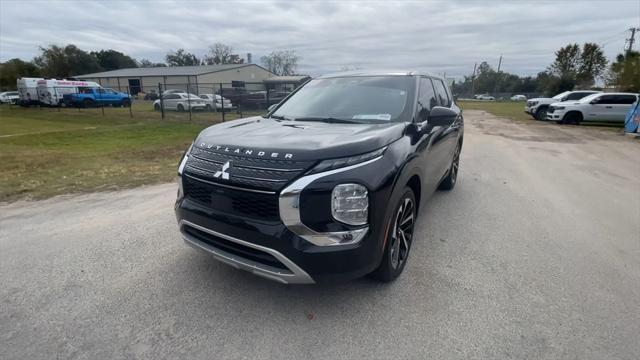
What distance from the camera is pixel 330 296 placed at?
285 cm

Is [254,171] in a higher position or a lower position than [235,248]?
higher

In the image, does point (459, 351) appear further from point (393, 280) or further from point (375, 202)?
point (375, 202)

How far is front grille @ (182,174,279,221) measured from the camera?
2365mm

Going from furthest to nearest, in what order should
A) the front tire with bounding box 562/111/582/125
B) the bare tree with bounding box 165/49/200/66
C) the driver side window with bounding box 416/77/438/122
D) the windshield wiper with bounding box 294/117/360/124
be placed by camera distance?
the bare tree with bounding box 165/49/200/66, the front tire with bounding box 562/111/582/125, the driver side window with bounding box 416/77/438/122, the windshield wiper with bounding box 294/117/360/124

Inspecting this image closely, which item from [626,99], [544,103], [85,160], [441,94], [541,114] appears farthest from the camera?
[541,114]

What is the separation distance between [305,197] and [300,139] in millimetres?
559

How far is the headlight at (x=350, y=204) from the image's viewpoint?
2.33 meters

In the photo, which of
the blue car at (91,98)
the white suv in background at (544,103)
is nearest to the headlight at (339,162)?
the white suv in background at (544,103)

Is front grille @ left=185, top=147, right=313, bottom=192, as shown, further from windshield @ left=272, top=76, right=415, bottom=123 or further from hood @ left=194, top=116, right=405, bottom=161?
windshield @ left=272, top=76, right=415, bottom=123

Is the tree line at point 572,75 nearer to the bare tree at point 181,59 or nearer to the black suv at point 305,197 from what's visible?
the black suv at point 305,197

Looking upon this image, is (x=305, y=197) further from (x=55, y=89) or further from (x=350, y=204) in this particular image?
(x=55, y=89)

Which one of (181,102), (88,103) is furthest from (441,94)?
(88,103)

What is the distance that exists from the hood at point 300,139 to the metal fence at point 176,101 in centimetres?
1493

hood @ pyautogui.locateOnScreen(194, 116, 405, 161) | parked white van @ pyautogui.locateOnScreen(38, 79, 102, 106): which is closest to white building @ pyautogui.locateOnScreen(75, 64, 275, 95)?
parked white van @ pyautogui.locateOnScreen(38, 79, 102, 106)
